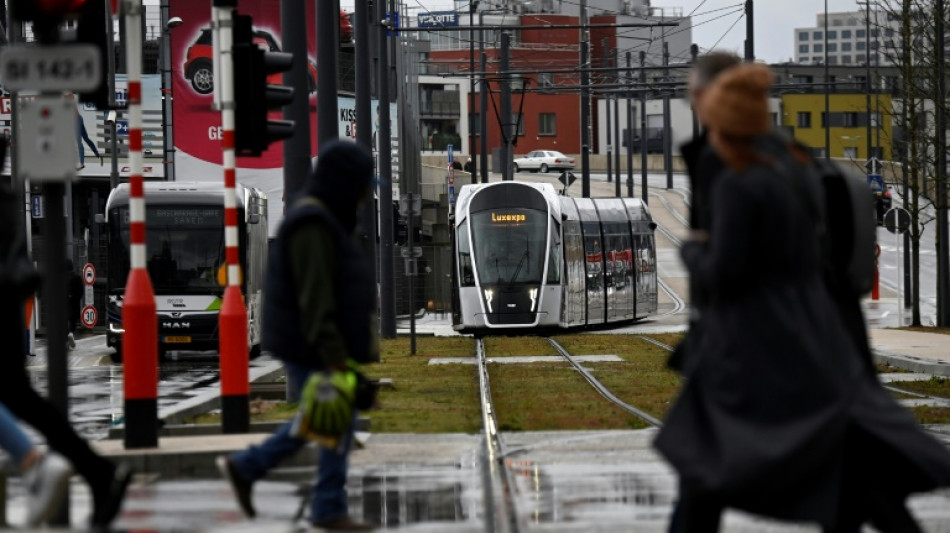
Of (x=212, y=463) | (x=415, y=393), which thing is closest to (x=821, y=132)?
(x=415, y=393)

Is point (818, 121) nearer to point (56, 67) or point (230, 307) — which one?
point (230, 307)

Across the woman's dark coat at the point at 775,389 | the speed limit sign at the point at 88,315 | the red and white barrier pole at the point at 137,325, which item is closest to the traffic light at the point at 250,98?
the red and white barrier pole at the point at 137,325

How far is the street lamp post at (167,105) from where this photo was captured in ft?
172

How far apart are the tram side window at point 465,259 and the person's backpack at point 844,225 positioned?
32.0m

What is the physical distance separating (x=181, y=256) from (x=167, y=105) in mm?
21936

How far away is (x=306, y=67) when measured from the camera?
1717 centimetres

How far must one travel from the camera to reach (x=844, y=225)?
7328 mm

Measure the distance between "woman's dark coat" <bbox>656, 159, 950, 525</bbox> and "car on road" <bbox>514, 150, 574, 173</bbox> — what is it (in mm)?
101763

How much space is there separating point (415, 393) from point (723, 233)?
13.6 metres

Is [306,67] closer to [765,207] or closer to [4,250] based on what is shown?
[4,250]

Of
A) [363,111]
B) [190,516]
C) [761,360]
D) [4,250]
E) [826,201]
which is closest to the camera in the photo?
[761,360]

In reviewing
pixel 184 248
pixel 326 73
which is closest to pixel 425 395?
pixel 326 73

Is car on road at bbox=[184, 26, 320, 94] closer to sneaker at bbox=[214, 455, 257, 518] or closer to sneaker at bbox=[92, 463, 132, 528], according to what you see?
sneaker at bbox=[214, 455, 257, 518]

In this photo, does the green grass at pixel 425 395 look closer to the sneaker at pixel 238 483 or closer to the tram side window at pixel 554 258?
the sneaker at pixel 238 483
